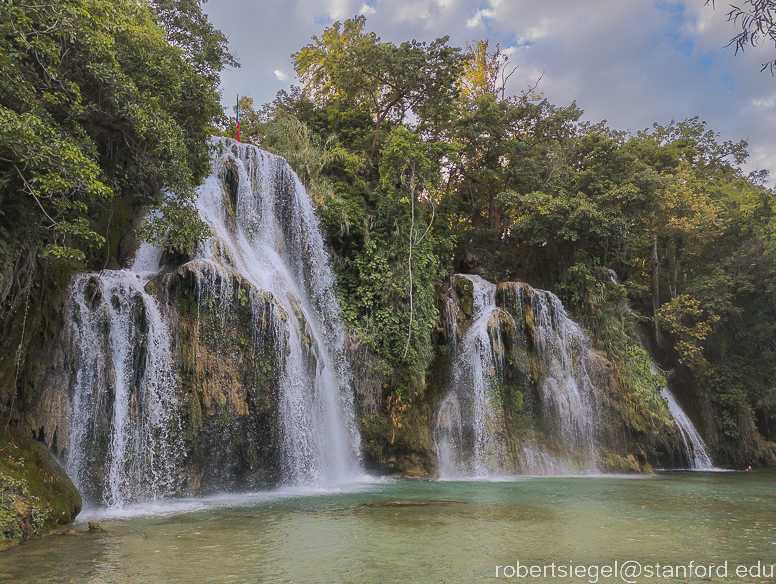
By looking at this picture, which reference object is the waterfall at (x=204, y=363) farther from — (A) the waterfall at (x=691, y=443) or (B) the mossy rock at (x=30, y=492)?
(A) the waterfall at (x=691, y=443)

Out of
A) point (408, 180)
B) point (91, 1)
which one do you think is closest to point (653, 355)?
point (408, 180)

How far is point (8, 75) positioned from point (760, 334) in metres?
24.1

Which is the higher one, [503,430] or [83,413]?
[83,413]

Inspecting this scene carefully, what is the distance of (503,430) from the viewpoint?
15258mm

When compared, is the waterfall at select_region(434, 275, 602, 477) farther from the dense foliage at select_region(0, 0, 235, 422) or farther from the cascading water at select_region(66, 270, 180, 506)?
the dense foliage at select_region(0, 0, 235, 422)

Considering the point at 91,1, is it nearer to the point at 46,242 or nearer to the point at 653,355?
the point at 46,242

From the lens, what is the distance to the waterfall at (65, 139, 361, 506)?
28.8 ft

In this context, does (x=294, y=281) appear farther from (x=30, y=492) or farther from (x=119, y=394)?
(x=30, y=492)

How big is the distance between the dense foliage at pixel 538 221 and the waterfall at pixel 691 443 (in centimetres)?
147

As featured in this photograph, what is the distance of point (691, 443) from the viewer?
58.3ft

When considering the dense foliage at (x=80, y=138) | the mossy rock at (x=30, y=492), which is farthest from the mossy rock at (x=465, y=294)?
the mossy rock at (x=30, y=492)

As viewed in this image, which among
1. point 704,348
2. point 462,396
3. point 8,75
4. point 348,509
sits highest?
point 8,75

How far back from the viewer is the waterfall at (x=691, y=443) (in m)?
17.5

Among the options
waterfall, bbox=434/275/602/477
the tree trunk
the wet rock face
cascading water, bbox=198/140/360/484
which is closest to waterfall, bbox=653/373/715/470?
the tree trunk
